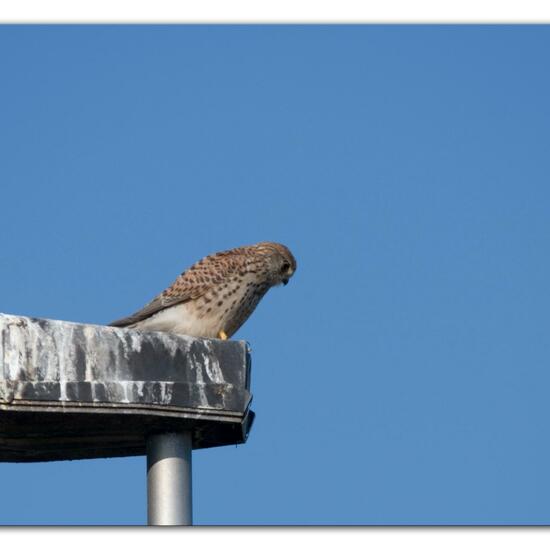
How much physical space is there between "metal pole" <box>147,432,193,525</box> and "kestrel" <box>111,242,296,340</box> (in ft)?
10.3

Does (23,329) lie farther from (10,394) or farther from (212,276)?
(212,276)

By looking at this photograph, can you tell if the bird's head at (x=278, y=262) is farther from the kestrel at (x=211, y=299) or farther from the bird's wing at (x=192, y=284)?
the bird's wing at (x=192, y=284)

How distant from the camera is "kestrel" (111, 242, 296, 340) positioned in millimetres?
9961

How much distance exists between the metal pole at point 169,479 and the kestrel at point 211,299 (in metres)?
3.14

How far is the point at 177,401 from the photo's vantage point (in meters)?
6.31

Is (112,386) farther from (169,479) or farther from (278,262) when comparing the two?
(278,262)

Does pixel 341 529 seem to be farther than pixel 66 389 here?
No

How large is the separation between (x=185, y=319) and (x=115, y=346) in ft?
12.4

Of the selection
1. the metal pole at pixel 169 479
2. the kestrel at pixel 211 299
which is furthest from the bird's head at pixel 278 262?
the metal pole at pixel 169 479

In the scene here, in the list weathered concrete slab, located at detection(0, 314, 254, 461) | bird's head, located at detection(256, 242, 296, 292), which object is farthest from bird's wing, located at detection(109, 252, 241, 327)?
weathered concrete slab, located at detection(0, 314, 254, 461)

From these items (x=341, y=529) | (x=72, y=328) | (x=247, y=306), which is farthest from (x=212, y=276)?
(x=341, y=529)

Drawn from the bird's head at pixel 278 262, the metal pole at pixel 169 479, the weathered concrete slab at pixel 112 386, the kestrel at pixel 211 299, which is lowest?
the metal pole at pixel 169 479

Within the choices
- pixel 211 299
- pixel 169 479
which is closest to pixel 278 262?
pixel 211 299

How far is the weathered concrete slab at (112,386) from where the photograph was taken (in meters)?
6.04
